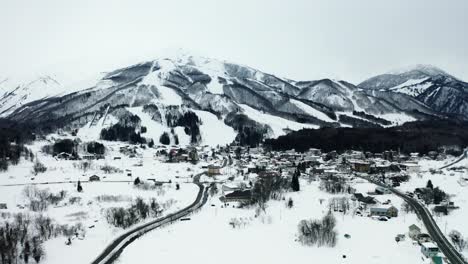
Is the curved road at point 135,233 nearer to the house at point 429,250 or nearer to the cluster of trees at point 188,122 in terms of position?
the house at point 429,250

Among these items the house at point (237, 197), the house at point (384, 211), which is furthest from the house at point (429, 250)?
the house at point (237, 197)

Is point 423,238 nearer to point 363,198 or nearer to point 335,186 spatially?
point 363,198

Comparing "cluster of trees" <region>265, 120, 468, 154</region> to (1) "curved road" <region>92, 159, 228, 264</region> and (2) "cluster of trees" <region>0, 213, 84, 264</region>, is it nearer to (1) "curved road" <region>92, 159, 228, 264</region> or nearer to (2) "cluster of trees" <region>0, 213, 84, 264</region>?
(1) "curved road" <region>92, 159, 228, 264</region>

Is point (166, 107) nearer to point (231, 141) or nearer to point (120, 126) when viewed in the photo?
point (120, 126)

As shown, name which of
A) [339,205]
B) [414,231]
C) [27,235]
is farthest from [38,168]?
[414,231]

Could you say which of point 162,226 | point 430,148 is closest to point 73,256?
point 162,226

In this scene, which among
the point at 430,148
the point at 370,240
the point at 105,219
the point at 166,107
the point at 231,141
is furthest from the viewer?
the point at 166,107
